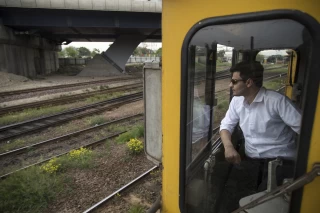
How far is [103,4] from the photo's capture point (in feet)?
68.7

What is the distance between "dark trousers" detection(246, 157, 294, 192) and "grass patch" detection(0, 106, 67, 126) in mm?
9451

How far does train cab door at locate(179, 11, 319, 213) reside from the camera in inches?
50.1

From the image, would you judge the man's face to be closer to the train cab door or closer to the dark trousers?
the train cab door

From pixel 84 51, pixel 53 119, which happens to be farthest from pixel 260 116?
pixel 84 51

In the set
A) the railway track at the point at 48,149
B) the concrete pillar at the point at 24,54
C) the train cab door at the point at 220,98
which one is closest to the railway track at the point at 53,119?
the railway track at the point at 48,149

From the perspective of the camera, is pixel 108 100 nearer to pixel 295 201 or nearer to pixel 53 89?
pixel 53 89

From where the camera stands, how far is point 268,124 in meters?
1.95

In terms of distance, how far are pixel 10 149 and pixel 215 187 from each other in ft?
21.3

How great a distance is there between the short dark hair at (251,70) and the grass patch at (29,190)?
4019mm

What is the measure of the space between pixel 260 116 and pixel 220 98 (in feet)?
1.92

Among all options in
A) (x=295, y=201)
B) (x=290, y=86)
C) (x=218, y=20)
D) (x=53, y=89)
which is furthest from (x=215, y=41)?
(x=53, y=89)

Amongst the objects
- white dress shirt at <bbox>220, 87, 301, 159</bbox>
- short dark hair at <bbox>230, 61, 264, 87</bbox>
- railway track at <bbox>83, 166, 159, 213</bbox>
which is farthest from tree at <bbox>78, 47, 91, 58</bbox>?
white dress shirt at <bbox>220, 87, 301, 159</bbox>

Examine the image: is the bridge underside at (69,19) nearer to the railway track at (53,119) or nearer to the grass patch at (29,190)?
the railway track at (53,119)

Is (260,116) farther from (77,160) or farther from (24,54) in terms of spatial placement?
(24,54)
